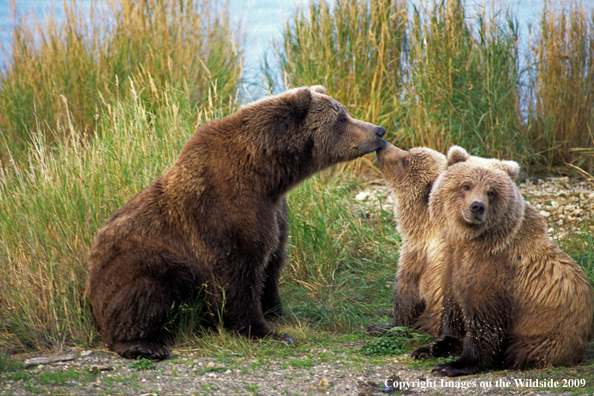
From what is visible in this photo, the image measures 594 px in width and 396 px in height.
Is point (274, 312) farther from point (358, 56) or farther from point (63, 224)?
point (358, 56)

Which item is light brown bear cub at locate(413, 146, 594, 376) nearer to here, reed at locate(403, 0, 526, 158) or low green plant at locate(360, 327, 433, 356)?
low green plant at locate(360, 327, 433, 356)

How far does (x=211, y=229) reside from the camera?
4430mm

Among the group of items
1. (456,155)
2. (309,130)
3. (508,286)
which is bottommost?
(508,286)

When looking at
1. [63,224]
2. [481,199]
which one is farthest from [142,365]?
[481,199]

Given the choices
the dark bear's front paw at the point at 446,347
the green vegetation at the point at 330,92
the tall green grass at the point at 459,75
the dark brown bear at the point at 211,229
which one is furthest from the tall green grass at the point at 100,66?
the dark bear's front paw at the point at 446,347

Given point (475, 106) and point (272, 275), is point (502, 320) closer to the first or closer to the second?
point (272, 275)

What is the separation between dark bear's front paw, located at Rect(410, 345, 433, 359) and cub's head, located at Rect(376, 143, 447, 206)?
114cm

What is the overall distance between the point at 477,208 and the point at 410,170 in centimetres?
116

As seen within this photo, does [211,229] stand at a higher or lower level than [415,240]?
higher

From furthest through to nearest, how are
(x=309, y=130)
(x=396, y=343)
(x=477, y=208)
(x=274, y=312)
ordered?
(x=274, y=312)
(x=309, y=130)
(x=396, y=343)
(x=477, y=208)

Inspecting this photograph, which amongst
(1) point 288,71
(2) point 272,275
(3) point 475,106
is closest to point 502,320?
(2) point 272,275

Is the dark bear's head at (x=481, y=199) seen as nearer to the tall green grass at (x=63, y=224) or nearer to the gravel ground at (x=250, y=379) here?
the gravel ground at (x=250, y=379)

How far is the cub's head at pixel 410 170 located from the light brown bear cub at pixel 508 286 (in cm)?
76

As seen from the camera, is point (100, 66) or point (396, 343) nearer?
point (396, 343)
